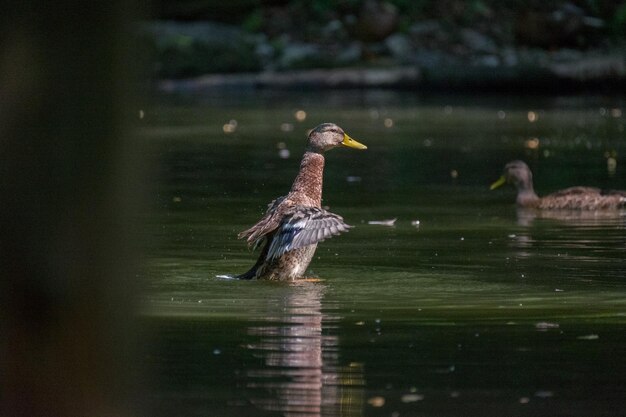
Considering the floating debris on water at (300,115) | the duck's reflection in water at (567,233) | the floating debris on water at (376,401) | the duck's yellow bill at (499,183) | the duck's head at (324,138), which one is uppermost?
the floating debris on water at (300,115)

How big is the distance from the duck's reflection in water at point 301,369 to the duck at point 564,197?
660cm

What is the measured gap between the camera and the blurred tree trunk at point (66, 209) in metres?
3.90

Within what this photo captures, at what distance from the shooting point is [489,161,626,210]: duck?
16.2 meters

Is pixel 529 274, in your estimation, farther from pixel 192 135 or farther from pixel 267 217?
pixel 192 135

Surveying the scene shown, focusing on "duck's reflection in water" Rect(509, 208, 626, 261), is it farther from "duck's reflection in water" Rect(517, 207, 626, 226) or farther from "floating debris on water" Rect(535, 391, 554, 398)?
"floating debris on water" Rect(535, 391, 554, 398)

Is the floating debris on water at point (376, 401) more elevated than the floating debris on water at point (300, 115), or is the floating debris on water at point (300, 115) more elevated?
the floating debris on water at point (300, 115)

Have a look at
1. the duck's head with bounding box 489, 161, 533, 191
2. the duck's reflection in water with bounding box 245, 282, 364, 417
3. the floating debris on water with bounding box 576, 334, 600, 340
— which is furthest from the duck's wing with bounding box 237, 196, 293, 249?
the duck's head with bounding box 489, 161, 533, 191

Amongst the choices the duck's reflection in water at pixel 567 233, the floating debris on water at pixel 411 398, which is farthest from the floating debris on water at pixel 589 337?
the duck's reflection in water at pixel 567 233

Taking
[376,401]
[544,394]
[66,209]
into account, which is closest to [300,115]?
[544,394]

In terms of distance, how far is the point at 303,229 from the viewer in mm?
11141

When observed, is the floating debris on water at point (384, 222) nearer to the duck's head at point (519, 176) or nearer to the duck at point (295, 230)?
the duck's head at point (519, 176)

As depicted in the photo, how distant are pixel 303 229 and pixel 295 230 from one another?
0.07m

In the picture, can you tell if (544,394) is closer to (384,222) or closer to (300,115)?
(384,222)

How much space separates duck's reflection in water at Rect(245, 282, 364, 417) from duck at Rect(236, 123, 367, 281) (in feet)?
3.48
